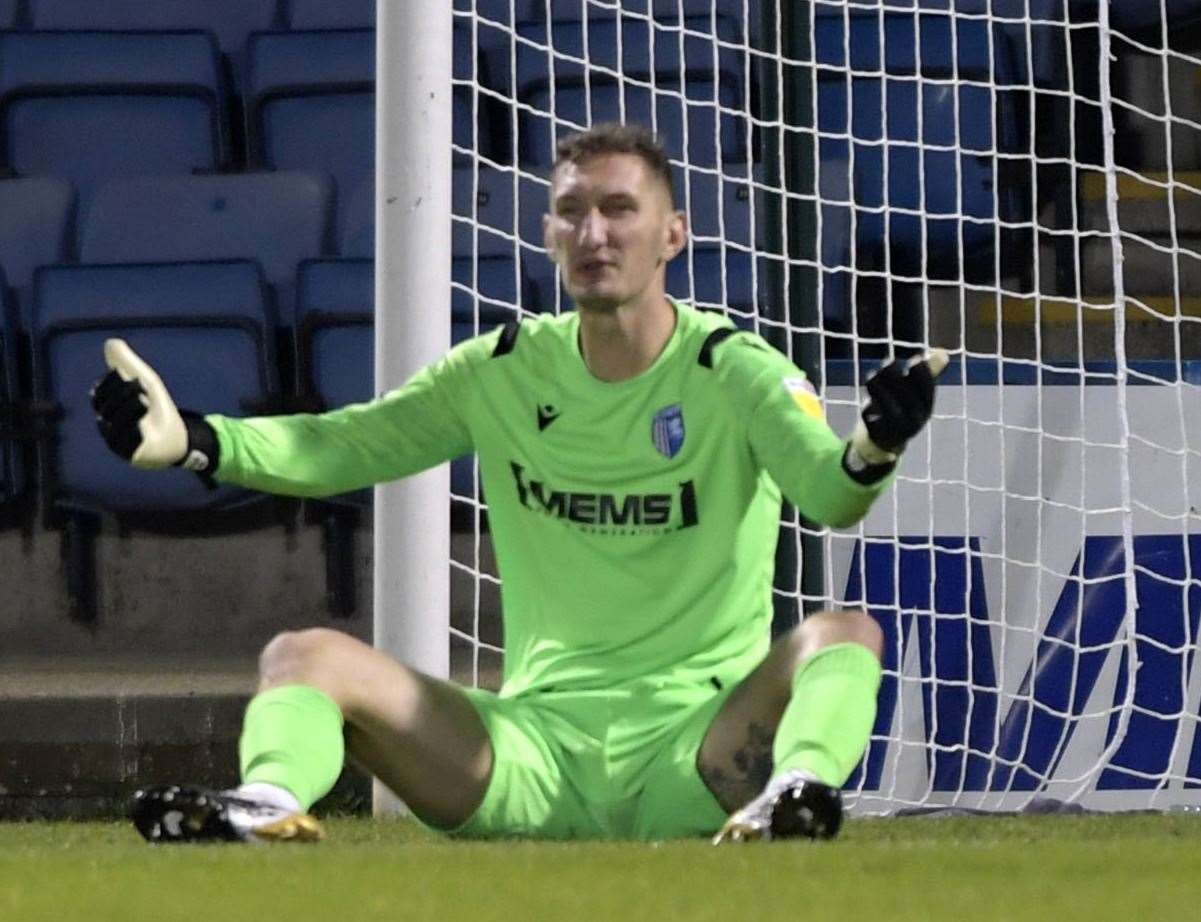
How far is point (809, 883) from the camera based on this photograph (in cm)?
278

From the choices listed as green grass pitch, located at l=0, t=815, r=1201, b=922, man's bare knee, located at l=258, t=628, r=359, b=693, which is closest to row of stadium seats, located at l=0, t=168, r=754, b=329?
man's bare knee, located at l=258, t=628, r=359, b=693

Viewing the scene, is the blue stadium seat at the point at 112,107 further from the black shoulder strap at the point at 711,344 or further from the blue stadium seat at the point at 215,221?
the black shoulder strap at the point at 711,344

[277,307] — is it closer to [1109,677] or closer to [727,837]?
[1109,677]

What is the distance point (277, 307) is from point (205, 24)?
1377 millimetres

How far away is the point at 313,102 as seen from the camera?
7.16 metres

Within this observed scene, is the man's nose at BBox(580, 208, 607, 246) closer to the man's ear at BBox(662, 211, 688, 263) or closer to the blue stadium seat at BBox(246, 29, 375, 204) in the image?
the man's ear at BBox(662, 211, 688, 263)

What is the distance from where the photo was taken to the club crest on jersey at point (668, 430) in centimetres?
388

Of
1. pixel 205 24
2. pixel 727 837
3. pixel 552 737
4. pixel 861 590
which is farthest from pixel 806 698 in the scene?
pixel 205 24

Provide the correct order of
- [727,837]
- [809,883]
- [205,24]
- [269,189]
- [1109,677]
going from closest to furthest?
1. [809,883]
2. [727,837]
3. [1109,677]
4. [269,189]
5. [205,24]

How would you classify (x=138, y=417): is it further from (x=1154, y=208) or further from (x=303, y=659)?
(x=1154, y=208)

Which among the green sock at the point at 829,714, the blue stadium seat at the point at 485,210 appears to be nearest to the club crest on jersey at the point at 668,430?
the green sock at the point at 829,714

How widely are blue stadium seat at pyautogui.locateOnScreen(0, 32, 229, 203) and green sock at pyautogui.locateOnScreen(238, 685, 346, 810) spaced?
3918mm

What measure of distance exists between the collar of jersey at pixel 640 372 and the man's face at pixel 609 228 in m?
0.10

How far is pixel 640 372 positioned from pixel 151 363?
2.84 meters
